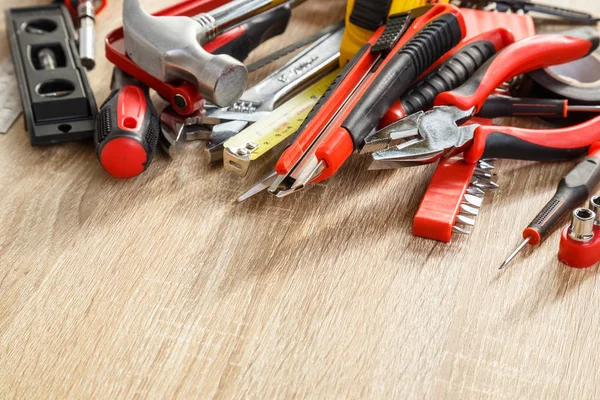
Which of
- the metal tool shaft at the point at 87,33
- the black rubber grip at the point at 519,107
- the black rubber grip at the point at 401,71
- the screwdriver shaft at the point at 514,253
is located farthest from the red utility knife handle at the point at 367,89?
the metal tool shaft at the point at 87,33

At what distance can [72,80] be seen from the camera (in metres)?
1.14

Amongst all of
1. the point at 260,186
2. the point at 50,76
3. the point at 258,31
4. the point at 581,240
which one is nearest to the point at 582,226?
the point at 581,240

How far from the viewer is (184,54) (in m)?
1.05

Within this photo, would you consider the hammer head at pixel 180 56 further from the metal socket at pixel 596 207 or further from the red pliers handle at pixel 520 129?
the metal socket at pixel 596 207

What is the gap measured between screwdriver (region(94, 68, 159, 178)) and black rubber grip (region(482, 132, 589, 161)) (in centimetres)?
43

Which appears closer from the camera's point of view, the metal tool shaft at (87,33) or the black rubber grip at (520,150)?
the black rubber grip at (520,150)

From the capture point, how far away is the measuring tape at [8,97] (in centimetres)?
115

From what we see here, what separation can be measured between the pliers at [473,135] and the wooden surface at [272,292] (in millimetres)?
50

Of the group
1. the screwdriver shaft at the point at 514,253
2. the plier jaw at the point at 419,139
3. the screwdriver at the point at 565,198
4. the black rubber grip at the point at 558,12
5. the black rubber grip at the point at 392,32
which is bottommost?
the screwdriver shaft at the point at 514,253

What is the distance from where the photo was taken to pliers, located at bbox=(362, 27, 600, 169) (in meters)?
0.98

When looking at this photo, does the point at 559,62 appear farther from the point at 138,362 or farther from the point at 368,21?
the point at 138,362

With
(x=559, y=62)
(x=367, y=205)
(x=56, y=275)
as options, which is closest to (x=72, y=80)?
(x=56, y=275)

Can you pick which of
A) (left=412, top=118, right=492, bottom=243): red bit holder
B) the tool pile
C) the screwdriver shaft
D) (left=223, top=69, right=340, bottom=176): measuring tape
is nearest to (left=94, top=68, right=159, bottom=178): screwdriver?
the tool pile

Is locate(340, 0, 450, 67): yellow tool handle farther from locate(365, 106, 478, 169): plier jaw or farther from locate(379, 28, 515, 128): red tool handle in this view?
locate(365, 106, 478, 169): plier jaw
